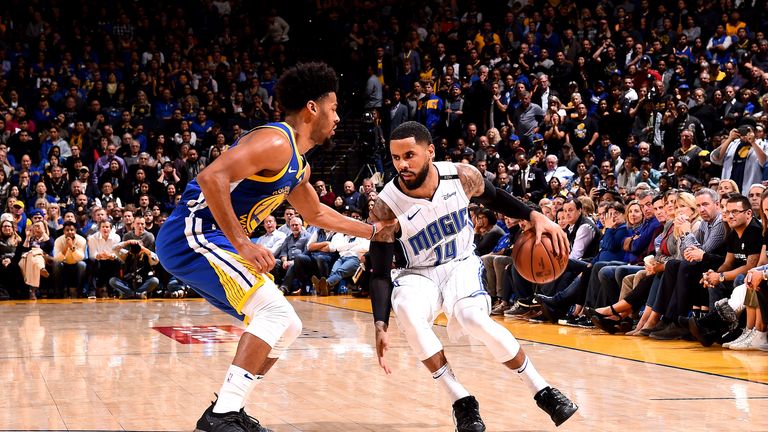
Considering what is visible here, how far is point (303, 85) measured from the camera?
4.29m

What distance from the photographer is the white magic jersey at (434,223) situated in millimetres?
4680

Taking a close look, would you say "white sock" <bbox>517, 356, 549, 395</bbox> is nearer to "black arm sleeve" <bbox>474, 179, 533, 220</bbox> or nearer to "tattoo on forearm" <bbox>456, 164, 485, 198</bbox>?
"black arm sleeve" <bbox>474, 179, 533, 220</bbox>

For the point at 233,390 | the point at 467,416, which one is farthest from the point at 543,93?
the point at 233,390

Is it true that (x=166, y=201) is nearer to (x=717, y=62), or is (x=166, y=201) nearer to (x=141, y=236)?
(x=141, y=236)

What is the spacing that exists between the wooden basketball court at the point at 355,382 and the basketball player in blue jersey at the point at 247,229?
0.60 metres

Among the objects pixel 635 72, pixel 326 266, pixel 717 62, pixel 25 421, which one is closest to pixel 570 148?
pixel 635 72

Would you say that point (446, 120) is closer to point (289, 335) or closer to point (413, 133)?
point (413, 133)

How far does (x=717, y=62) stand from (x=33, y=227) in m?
10.8

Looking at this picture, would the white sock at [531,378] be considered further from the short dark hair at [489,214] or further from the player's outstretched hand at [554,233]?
the short dark hair at [489,214]

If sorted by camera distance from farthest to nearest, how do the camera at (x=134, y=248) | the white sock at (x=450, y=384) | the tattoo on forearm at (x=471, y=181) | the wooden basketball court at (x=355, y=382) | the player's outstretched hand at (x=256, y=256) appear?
the camera at (x=134, y=248), the tattoo on forearm at (x=471, y=181), the wooden basketball court at (x=355, y=382), the white sock at (x=450, y=384), the player's outstretched hand at (x=256, y=256)

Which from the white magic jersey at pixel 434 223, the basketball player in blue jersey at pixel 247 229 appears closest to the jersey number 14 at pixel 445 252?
the white magic jersey at pixel 434 223

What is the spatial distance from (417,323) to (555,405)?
0.72 meters

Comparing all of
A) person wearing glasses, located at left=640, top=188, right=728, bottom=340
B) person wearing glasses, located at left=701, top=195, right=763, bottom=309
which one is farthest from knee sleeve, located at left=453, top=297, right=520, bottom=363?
person wearing glasses, located at left=640, top=188, right=728, bottom=340

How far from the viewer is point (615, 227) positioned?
9445 millimetres
